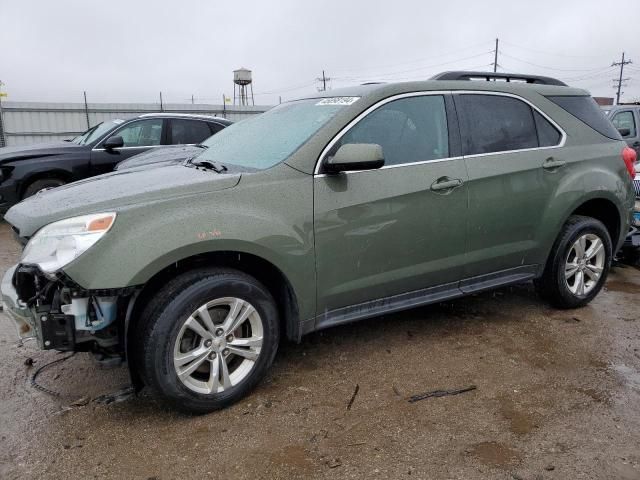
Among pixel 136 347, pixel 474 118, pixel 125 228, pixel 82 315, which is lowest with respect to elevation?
pixel 136 347

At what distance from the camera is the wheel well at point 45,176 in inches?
285

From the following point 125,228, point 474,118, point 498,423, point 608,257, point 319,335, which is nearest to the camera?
point 125,228

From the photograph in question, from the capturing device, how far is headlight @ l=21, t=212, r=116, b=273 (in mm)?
2432

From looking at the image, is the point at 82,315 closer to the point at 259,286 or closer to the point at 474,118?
the point at 259,286

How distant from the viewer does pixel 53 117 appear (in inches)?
629

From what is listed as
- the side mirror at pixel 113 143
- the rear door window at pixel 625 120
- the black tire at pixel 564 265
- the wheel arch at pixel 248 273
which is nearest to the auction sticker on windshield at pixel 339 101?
the wheel arch at pixel 248 273

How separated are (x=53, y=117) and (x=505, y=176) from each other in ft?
52.7

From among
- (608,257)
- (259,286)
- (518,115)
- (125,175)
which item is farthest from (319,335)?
(608,257)

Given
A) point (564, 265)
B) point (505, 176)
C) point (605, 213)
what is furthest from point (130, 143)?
point (605, 213)

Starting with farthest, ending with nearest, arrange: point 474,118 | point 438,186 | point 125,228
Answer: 1. point 474,118
2. point 438,186
3. point 125,228

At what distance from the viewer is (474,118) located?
142 inches

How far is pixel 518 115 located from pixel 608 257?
59.9 inches

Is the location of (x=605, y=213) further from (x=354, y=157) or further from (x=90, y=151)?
(x=90, y=151)

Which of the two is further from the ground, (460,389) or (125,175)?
(125,175)
